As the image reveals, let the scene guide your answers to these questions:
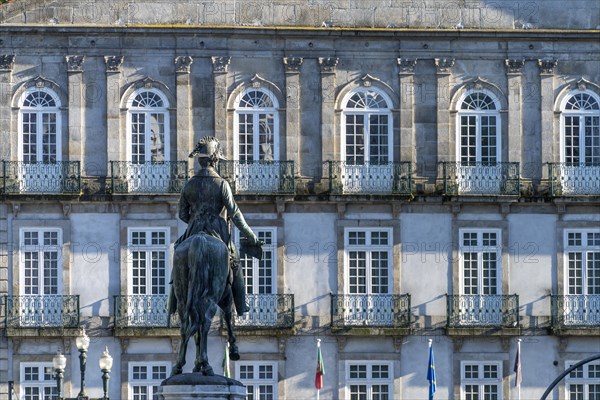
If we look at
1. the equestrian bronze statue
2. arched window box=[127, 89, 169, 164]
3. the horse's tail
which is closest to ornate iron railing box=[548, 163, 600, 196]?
arched window box=[127, 89, 169, 164]

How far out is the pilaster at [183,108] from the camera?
58469mm

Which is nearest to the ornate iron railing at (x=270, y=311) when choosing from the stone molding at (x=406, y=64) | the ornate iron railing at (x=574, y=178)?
the stone molding at (x=406, y=64)

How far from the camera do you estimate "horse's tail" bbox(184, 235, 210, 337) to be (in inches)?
1242

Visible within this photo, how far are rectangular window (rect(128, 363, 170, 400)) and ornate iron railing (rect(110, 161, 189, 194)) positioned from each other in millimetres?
4119

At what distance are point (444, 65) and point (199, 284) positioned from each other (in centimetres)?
2847

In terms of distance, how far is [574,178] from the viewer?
Answer: 59.2 meters

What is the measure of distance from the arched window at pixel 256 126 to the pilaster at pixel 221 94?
0.31 metres

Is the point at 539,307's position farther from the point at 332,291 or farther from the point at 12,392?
the point at 12,392

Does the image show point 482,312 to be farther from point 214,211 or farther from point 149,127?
point 214,211

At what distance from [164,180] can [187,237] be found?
2620 cm

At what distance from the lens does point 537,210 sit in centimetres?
5931

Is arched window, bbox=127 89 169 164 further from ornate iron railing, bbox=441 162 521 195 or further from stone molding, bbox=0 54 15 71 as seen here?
ornate iron railing, bbox=441 162 521 195

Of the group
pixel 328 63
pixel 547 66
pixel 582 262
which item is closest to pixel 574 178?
pixel 582 262

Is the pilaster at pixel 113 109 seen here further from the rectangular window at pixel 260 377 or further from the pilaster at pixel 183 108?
the rectangular window at pixel 260 377
